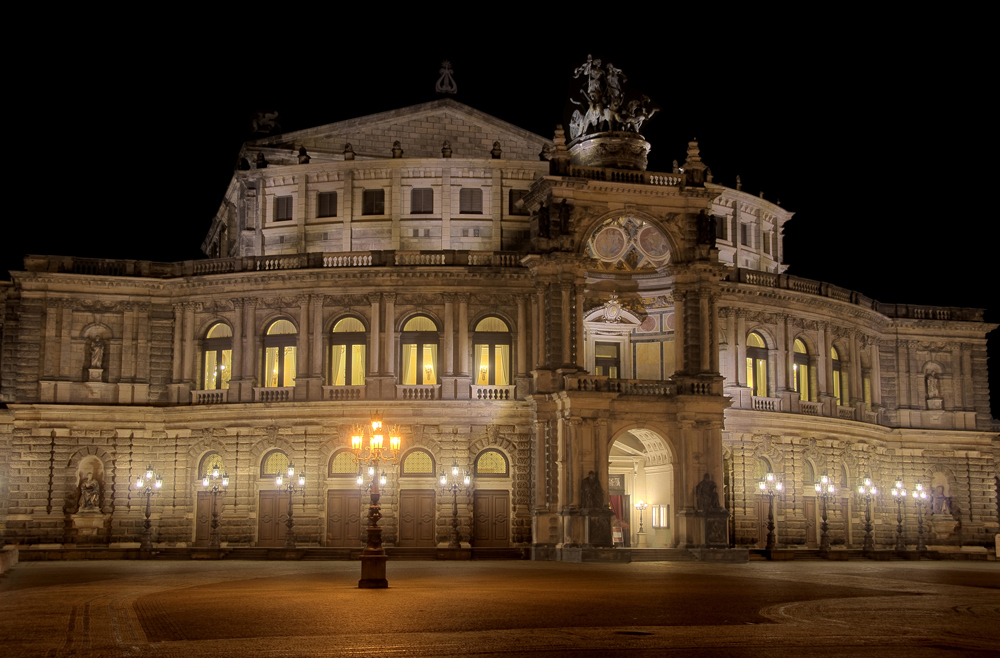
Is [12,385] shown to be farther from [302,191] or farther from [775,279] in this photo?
[775,279]

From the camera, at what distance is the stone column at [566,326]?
53344 millimetres

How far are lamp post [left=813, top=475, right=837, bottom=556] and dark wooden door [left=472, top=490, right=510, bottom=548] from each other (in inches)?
569

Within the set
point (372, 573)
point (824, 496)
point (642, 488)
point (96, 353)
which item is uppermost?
point (96, 353)

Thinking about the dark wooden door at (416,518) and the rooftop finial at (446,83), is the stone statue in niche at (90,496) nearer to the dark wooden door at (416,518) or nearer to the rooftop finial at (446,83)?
the dark wooden door at (416,518)

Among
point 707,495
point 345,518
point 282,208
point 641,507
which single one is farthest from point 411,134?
point 707,495

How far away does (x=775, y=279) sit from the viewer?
61.9 meters

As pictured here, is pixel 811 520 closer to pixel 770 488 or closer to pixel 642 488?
pixel 770 488

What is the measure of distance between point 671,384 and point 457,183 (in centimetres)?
1601

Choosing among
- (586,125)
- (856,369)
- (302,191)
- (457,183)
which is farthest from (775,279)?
(302,191)

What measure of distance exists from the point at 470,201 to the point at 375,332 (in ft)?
31.0

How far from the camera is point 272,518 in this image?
185ft

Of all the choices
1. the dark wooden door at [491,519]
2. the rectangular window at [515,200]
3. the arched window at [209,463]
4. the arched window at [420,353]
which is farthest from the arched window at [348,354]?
the rectangular window at [515,200]

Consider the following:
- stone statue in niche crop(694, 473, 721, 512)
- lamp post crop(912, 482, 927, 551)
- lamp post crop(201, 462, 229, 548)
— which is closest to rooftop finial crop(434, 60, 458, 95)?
lamp post crop(201, 462, 229, 548)

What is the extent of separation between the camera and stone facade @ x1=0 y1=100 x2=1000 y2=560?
53875 mm
